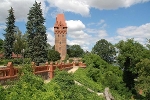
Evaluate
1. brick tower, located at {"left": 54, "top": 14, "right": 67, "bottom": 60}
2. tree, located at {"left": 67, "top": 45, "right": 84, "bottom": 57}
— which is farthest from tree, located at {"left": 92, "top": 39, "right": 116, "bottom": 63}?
tree, located at {"left": 67, "top": 45, "right": 84, "bottom": 57}

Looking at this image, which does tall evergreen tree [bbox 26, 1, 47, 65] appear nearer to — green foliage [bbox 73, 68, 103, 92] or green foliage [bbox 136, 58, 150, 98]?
green foliage [bbox 73, 68, 103, 92]

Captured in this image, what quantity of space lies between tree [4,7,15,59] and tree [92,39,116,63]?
124ft

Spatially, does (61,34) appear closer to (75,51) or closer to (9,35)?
(75,51)

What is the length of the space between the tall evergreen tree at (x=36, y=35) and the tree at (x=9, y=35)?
5595 mm

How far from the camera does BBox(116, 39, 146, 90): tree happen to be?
34525 mm

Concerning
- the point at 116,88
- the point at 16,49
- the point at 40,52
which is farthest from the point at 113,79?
the point at 16,49

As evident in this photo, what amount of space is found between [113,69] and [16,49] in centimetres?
1728

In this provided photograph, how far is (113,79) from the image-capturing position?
1230 inches

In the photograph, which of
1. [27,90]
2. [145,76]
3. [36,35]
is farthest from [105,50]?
[27,90]

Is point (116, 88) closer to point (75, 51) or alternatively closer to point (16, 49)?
point (16, 49)

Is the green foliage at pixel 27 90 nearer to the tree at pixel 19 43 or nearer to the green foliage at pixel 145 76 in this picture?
the green foliage at pixel 145 76

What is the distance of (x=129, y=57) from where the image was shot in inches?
1374

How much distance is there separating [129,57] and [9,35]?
2143 centimetres

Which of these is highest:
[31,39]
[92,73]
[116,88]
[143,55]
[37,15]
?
[37,15]
